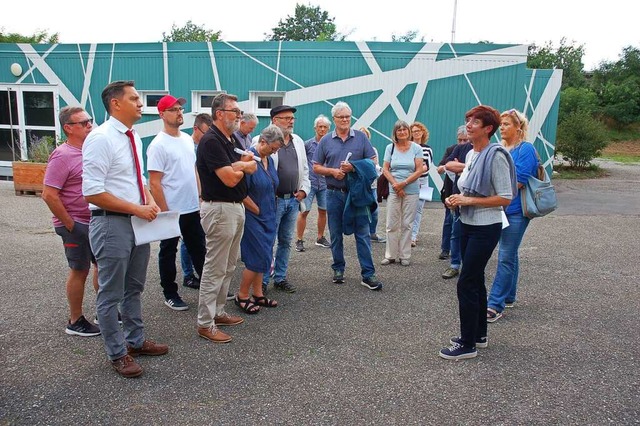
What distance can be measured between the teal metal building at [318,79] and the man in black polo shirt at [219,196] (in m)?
8.53

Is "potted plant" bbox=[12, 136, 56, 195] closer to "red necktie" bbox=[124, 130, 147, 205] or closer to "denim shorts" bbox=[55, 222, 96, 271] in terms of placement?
"denim shorts" bbox=[55, 222, 96, 271]

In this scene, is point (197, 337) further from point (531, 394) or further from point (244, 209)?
point (531, 394)

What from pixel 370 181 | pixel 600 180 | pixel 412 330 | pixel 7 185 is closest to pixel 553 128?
pixel 600 180

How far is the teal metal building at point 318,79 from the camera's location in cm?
1174

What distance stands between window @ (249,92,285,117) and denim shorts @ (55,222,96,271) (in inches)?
357

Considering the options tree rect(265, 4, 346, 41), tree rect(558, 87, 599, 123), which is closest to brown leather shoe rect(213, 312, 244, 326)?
tree rect(558, 87, 599, 123)

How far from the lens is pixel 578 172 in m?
20.2

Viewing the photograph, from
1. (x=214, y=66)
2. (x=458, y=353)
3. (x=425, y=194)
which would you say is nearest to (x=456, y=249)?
(x=425, y=194)

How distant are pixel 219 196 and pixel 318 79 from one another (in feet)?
29.5

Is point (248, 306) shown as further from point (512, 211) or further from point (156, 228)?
point (512, 211)

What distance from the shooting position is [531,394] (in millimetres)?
3186

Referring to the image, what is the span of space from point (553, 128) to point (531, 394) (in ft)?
35.9

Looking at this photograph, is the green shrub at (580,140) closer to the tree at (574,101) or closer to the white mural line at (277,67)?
the white mural line at (277,67)

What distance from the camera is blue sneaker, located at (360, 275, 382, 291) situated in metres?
5.28
